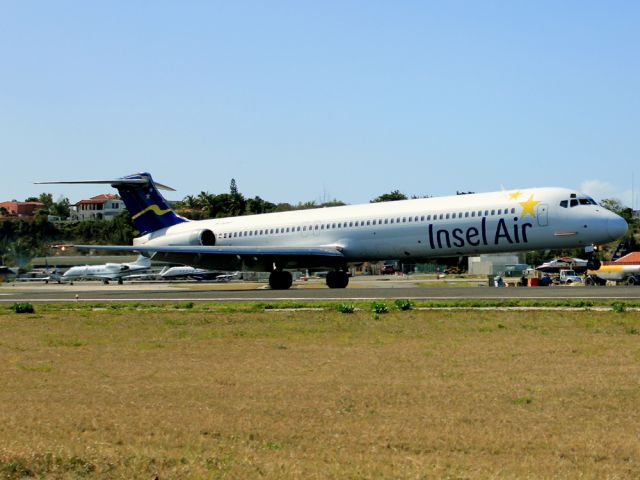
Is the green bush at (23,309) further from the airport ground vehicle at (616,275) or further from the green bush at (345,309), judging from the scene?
the airport ground vehicle at (616,275)

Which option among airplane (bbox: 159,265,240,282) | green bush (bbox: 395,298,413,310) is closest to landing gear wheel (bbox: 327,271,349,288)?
green bush (bbox: 395,298,413,310)

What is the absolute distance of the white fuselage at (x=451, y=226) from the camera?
1583 inches

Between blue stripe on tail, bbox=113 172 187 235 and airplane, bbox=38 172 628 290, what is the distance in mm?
56

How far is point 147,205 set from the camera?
5547cm

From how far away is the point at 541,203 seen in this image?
40594mm

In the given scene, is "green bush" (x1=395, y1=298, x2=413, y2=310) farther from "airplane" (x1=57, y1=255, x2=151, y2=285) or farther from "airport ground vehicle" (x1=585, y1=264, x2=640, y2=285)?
"airplane" (x1=57, y1=255, x2=151, y2=285)

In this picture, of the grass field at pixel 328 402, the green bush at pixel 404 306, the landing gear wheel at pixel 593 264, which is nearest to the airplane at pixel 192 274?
the landing gear wheel at pixel 593 264

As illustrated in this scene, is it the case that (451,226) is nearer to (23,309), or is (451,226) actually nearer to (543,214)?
(543,214)

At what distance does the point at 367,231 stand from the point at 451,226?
184 inches

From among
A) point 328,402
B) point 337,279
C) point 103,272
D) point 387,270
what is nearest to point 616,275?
point 337,279

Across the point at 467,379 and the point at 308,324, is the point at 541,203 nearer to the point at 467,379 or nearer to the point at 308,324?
the point at 308,324

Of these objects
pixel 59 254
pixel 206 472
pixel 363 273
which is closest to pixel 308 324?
pixel 206 472

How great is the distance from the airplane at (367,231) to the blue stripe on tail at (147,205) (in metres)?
0.06

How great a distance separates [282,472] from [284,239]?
4056cm
